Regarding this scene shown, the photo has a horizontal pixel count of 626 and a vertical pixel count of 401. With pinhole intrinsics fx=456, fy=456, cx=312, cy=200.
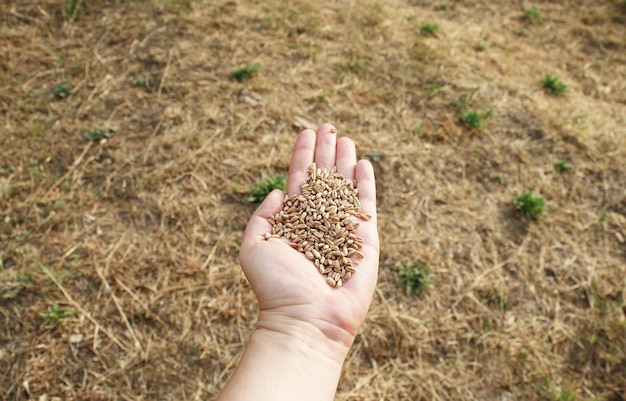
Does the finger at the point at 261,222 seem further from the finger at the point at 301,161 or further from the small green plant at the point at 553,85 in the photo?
the small green plant at the point at 553,85

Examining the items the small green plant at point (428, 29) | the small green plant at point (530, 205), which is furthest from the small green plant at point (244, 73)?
the small green plant at point (530, 205)

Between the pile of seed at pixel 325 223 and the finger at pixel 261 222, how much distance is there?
39mm

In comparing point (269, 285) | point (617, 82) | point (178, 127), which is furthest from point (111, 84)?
point (617, 82)

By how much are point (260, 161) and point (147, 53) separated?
6.66ft

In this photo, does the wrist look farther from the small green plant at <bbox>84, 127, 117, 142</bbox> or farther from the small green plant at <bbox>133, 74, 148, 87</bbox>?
the small green plant at <bbox>133, 74, 148, 87</bbox>

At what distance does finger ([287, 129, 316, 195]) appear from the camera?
10.4 feet

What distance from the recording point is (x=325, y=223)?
117 inches

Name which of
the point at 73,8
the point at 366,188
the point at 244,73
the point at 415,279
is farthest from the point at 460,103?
the point at 73,8

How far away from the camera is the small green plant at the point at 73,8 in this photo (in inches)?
216

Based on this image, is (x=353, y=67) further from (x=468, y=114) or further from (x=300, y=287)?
(x=300, y=287)

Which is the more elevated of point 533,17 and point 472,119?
point 533,17

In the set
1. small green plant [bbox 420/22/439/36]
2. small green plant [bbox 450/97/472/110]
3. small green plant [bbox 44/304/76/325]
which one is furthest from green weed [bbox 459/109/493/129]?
small green plant [bbox 44/304/76/325]

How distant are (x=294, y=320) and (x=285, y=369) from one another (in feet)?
0.86

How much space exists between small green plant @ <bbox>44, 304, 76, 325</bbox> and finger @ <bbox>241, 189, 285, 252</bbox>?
5.33 ft
